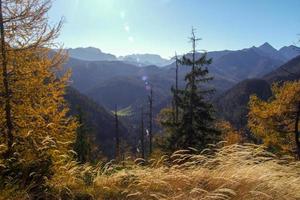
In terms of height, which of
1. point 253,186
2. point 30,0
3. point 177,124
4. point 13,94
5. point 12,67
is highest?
point 30,0

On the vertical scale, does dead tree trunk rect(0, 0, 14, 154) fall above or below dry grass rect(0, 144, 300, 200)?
above

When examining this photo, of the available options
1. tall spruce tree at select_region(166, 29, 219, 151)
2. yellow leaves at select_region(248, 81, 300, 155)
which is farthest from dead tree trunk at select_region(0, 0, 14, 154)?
yellow leaves at select_region(248, 81, 300, 155)

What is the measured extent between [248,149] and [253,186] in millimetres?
1014

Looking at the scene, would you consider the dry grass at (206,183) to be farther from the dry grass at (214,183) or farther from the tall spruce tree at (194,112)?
the tall spruce tree at (194,112)

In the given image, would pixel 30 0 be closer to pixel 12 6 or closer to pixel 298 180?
pixel 12 6

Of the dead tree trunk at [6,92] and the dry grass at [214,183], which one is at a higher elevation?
the dead tree trunk at [6,92]

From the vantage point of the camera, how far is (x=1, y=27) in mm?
10062

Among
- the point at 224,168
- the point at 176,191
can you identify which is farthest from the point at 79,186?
the point at 224,168

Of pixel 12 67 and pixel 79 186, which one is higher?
pixel 12 67

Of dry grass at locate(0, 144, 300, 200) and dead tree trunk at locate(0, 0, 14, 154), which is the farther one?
dead tree trunk at locate(0, 0, 14, 154)

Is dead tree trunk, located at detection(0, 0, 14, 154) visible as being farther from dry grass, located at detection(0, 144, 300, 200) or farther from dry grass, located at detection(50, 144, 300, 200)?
dry grass, located at detection(50, 144, 300, 200)

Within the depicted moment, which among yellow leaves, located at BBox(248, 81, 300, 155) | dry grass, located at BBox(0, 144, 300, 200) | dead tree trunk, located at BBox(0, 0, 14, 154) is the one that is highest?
dead tree trunk, located at BBox(0, 0, 14, 154)

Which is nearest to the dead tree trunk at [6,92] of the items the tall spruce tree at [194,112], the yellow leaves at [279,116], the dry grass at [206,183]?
the dry grass at [206,183]

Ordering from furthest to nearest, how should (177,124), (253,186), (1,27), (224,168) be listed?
(177,124)
(1,27)
(224,168)
(253,186)
